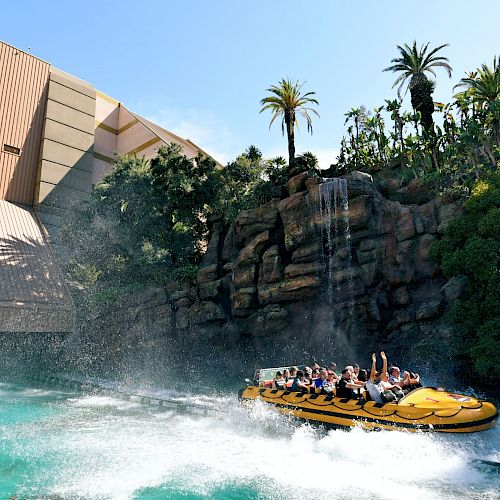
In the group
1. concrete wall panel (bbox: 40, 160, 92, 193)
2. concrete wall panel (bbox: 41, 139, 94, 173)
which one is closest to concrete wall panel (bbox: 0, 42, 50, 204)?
concrete wall panel (bbox: 41, 139, 94, 173)

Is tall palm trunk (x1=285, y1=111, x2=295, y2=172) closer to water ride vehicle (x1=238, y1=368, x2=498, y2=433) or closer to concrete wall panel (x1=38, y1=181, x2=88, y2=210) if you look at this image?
concrete wall panel (x1=38, y1=181, x2=88, y2=210)

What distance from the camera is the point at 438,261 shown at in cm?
1961

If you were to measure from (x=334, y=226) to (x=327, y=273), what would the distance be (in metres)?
2.46

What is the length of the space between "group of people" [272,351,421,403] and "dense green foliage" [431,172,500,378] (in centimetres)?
607

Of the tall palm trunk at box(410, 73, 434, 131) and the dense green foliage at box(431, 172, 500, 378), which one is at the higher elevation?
the tall palm trunk at box(410, 73, 434, 131)

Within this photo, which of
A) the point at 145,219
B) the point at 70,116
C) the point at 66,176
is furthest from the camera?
Result: the point at 70,116

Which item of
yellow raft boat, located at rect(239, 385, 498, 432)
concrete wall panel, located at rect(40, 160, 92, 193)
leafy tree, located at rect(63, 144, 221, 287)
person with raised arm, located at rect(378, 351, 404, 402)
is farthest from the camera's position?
concrete wall panel, located at rect(40, 160, 92, 193)

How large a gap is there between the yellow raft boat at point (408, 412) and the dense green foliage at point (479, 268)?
663cm

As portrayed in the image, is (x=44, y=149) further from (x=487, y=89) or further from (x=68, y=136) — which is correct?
(x=487, y=89)

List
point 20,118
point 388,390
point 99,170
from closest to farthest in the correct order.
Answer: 1. point 388,390
2. point 20,118
3. point 99,170

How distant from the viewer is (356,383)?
11.2 meters

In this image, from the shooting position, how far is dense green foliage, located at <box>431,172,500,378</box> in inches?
642

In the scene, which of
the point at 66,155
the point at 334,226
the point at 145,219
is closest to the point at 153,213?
the point at 145,219

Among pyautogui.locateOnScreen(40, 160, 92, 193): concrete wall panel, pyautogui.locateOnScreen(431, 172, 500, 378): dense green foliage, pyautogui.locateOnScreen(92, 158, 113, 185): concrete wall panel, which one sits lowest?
pyautogui.locateOnScreen(431, 172, 500, 378): dense green foliage
